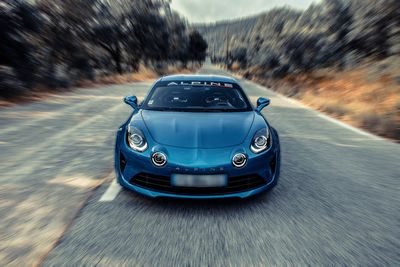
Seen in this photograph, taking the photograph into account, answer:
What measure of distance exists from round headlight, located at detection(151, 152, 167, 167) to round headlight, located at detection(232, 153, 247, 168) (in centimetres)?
69

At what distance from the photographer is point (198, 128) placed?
10.8ft

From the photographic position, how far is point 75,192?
343cm

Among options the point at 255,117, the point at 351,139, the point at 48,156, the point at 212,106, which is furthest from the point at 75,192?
the point at 351,139

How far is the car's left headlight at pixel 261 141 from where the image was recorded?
3.15 m

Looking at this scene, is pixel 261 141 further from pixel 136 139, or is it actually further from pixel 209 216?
pixel 136 139

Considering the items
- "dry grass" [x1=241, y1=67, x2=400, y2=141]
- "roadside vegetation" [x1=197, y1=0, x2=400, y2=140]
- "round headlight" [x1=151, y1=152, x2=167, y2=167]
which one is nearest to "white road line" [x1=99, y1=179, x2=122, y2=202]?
"round headlight" [x1=151, y1=152, x2=167, y2=167]

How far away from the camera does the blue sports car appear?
2.86 meters

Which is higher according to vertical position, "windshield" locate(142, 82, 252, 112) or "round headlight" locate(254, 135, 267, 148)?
"windshield" locate(142, 82, 252, 112)

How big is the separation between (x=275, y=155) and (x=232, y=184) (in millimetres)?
688

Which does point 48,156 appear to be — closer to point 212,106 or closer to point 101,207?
point 101,207

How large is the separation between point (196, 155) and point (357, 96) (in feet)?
41.2

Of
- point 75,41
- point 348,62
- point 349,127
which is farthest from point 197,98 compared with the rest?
point 75,41

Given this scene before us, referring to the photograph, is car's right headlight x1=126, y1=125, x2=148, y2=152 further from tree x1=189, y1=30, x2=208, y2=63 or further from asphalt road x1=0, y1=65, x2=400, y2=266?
tree x1=189, y1=30, x2=208, y2=63

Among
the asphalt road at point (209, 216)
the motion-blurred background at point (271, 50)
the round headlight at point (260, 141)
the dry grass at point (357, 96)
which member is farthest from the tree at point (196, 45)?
the round headlight at point (260, 141)
